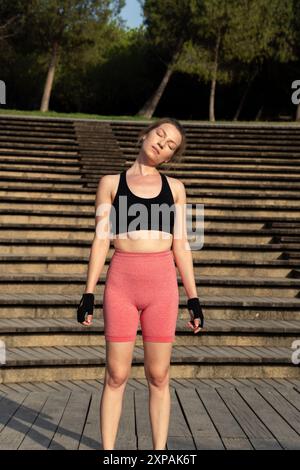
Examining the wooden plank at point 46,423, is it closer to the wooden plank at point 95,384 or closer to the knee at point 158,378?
the wooden plank at point 95,384

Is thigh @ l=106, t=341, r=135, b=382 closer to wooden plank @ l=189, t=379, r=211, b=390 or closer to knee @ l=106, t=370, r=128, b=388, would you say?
knee @ l=106, t=370, r=128, b=388

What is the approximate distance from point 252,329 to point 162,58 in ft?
122

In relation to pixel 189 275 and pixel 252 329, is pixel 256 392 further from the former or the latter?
pixel 189 275

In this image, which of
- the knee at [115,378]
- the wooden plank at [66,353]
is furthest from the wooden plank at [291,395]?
the knee at [115,378]

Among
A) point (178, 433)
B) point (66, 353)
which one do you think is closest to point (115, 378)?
point (178, 433)

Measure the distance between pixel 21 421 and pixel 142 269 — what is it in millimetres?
2011

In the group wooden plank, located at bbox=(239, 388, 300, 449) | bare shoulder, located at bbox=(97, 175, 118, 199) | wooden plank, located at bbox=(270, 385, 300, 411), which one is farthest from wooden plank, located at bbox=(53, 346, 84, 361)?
bare shoulder, located at bbox=(97, 175, 118, 199)

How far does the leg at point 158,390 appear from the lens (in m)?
4.56

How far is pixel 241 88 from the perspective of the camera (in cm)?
4406

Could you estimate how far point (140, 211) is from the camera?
4520 mm

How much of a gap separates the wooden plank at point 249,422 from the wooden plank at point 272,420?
0.04 meters

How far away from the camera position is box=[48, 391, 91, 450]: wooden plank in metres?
5.34
